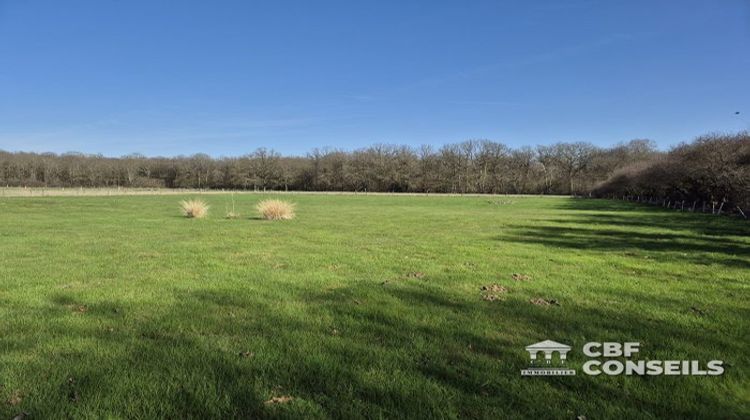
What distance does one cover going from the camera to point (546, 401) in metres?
3.55

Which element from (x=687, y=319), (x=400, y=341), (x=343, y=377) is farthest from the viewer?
(x=687, y=319)

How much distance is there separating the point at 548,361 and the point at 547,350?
230mm

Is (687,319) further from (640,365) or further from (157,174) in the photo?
(157,174)

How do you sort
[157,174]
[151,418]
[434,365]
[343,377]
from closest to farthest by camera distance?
[151,418], [343,377], [434,365], [157,174]

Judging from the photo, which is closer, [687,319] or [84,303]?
[687,319]

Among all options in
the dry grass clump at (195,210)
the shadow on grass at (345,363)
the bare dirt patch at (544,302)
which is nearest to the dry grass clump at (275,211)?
the dry grass clump at (195,210)

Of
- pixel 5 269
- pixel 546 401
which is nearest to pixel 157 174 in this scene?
pixel 5 269

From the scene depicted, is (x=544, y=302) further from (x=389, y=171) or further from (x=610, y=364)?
→ (x=389, y=171)

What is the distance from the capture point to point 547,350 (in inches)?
180

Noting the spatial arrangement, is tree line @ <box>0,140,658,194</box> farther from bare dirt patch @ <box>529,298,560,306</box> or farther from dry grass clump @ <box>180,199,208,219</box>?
bare dirt patch @ <box>529,298,560,306</box>

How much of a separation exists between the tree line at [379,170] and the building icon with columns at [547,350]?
3184 inches

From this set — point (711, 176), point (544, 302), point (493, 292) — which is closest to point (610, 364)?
point (544, 302)

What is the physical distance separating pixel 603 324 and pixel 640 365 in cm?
128

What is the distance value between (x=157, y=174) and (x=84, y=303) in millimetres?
149752
